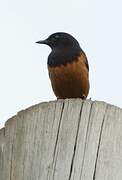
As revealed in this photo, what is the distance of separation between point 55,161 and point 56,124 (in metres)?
0.26

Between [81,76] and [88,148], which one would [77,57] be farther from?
[88,148]

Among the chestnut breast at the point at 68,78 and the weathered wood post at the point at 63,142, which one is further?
the chestnut breast at the point at 68,78

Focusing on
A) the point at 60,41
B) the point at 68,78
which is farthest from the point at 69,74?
the point at 60,41

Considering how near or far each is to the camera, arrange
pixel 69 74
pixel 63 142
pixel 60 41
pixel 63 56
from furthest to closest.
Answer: pixel 60 41 → pixel 63 56 → pixel 69 74 → pixel 63 142

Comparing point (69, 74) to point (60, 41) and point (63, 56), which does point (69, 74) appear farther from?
point (60, 41)

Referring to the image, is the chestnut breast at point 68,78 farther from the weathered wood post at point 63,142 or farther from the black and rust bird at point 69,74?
the weathered wood post at point 63,142

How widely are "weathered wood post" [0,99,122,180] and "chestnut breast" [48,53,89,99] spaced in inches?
168

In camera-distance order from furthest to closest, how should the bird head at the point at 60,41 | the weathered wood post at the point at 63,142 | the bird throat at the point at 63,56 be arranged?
1. the bird head at the point at 60,41
2. the bird throat at the point at 63,56
3. the weathered wood post at the point at 63,142

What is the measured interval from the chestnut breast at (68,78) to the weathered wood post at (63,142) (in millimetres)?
4269

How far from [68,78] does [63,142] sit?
4510 mm

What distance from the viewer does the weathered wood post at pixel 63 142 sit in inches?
156

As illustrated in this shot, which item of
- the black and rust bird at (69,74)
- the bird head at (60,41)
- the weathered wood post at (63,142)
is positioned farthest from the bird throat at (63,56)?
the weathered wood post at (63,142)

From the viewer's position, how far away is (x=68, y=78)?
8.48m

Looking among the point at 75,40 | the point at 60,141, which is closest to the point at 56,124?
the point at 60,141
